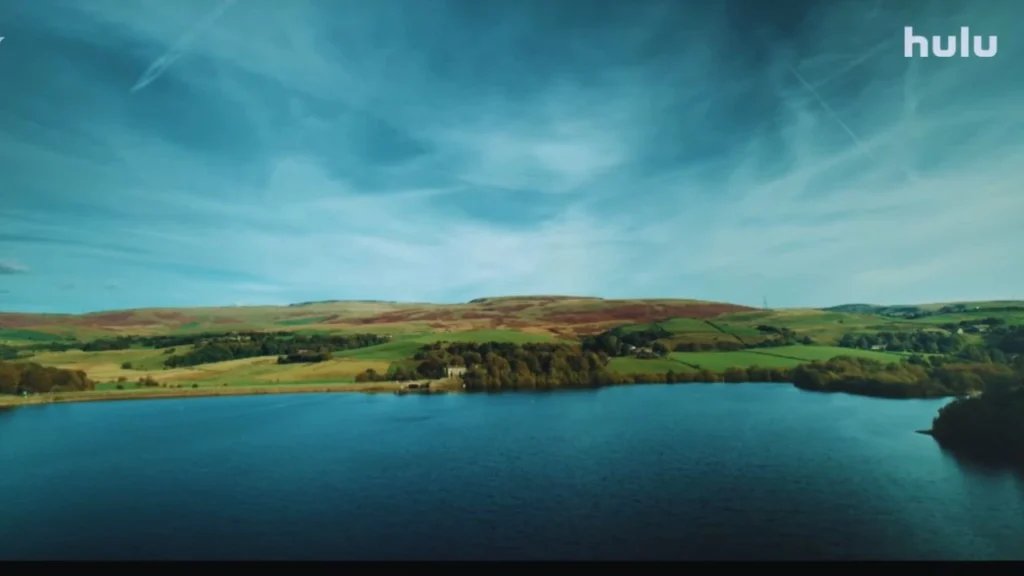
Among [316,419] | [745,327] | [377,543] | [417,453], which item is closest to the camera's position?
[377,543]

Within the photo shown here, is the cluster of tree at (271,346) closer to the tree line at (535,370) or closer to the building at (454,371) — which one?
the tree line at (535,370)

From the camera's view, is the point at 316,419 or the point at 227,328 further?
the point at 227,328

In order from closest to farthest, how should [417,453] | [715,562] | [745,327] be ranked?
[715,562] < [417,453] < [745,327]

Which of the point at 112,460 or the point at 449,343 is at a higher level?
the point at 449,343

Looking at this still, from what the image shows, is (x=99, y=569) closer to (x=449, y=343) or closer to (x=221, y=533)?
(x=221, y=533)

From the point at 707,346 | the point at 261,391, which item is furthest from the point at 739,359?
the point at 261,391

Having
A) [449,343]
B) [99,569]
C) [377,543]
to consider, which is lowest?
[99,569]

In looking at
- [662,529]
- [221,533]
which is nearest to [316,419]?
[221,533]

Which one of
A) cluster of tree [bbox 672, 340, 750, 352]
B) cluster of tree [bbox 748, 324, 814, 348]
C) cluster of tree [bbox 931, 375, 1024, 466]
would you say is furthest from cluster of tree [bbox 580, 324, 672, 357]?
cluster of tree [bbox 931, 375, 1024, 466]
